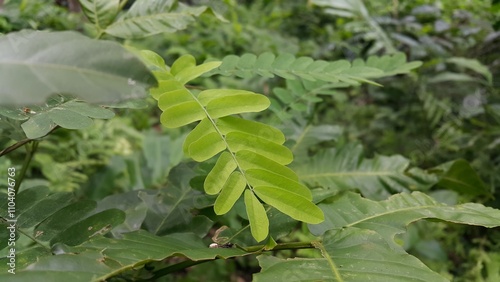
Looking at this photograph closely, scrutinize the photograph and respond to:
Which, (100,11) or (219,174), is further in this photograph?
(100,11)

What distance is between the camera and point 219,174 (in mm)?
581

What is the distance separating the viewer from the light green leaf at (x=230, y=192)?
1.88ft

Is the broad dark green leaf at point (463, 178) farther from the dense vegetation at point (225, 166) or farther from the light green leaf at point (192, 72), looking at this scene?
the light green leaf at point (192, 72)

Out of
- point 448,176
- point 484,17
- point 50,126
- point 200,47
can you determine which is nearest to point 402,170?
point 448,176

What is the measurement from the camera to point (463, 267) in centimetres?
141

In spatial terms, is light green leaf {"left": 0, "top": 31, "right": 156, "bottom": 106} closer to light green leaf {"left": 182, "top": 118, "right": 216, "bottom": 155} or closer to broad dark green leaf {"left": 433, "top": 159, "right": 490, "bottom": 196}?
light green leaf {"left": 182, "top": 118, "right": 216, "bottom": 155}

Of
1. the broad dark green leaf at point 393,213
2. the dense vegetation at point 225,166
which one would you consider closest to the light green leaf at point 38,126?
the dense vegetation at point 225,166

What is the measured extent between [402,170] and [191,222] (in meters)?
0.59

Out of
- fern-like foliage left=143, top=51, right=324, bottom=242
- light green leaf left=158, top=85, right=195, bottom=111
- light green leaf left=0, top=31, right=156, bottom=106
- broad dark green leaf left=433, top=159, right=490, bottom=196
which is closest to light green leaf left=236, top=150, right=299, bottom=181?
fern-like foliage left=143, top=51, right=324, bottom=242

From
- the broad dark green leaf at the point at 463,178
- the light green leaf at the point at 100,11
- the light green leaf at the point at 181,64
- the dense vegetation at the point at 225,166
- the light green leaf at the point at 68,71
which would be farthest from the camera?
the broad dark green leaf at the point at 463,178

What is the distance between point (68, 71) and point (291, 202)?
0.33m

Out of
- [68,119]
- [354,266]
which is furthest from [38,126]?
[354,266]

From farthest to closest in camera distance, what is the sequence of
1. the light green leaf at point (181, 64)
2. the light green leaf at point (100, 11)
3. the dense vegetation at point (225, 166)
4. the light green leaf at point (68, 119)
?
the light green leaf at point (100, 11), the light green leaf at point (181, 64), the light green leaf at point (68, 119), the dense vegetation at point (225, 166)

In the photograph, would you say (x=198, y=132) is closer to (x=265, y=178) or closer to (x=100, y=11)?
(x=265, y=178)
